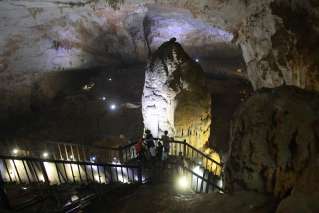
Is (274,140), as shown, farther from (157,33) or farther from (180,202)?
(157,33)

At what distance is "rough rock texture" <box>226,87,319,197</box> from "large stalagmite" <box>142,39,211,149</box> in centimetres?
587

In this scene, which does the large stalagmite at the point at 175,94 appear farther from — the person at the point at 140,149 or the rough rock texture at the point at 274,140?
the rough rock texture at the point at 274,140

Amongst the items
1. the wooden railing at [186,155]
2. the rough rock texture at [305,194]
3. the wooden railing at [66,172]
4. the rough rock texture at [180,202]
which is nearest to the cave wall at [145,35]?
the wooden railing at [186,155]

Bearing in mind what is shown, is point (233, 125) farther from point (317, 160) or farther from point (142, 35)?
point (142, 35)

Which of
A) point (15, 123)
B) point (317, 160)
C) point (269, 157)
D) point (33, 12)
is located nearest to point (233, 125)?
point (269, 157)

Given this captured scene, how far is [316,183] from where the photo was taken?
3566mm

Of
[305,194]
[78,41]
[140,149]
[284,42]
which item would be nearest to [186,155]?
[140,149]

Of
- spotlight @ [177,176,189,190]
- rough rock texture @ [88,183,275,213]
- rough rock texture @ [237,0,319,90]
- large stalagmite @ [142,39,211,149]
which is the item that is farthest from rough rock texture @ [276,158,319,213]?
large stalagmite @ [142,39,211,149]

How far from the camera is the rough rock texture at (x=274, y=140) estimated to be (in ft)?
12.7

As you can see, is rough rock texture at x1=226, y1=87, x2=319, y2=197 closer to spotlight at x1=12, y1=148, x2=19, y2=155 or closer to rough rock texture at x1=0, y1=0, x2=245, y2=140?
rough rock texture at x1=0, y1=0, x2=245, y2=140

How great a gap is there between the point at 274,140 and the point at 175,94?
258 inches

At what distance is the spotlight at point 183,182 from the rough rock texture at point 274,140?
3122 millimetres

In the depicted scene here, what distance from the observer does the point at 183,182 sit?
7957 mm

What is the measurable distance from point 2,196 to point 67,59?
12306 mm
